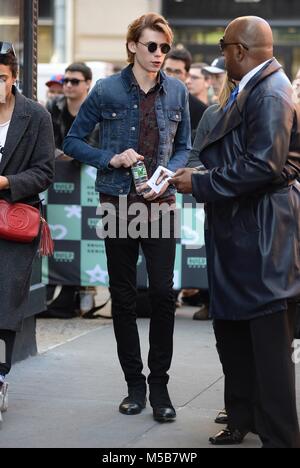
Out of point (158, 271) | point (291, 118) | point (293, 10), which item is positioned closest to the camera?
point (291, 118)

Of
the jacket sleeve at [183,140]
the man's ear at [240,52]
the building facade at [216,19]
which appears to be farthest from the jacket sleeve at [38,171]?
the building facade at [216,19]

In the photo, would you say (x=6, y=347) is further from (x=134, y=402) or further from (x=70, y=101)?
(x=70, y=101)

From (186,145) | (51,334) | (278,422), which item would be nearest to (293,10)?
(51,334)

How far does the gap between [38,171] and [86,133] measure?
0.40 meters

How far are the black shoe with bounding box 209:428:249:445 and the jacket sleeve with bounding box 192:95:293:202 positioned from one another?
123 cm

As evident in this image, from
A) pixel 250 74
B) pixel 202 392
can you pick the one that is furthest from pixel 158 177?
pixel 202 392

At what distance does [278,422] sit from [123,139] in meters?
1.85

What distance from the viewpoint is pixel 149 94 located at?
5812 millimetres

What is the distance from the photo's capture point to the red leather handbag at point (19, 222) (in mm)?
5539

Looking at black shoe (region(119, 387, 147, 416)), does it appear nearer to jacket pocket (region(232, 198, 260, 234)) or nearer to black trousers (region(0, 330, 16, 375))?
black trousers (region(0, 330, 16, 375))

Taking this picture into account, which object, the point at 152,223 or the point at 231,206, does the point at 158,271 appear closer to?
the point at 152,223

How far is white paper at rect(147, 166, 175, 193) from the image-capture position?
555 centimetres

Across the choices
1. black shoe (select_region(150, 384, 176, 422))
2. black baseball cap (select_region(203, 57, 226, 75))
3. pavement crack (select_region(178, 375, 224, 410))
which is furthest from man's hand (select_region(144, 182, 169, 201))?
Result: black baseball cap (select_region(203, 57, 226, 75))

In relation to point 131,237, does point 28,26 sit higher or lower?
higher
